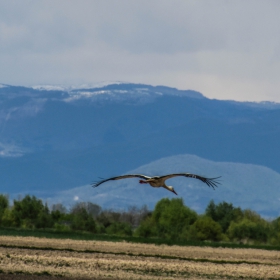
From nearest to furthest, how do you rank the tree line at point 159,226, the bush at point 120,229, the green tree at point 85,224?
the tree line at point 159,226
the bush at point 120,229
the green tree at point 85,224

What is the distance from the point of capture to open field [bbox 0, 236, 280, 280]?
33.9 metres

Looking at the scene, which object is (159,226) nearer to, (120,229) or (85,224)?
(120,229)

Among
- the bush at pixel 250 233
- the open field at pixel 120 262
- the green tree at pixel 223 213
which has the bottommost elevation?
the open field at pixel 120 262

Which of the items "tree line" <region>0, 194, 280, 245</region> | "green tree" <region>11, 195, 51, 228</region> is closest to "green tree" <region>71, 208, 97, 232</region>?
"tree line" <region>0, 194, 280, 245</region>

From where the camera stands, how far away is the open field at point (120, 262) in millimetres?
33906

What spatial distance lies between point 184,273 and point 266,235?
5432 cm

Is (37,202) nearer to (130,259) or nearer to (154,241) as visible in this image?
(154,241)

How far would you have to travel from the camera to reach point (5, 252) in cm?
4162

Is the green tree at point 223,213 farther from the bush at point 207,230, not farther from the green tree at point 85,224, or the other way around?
the green tree at point 85,224

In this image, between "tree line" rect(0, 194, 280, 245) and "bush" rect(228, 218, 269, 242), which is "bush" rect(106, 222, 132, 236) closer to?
"tree line" rect(0, 194, 280, 245)

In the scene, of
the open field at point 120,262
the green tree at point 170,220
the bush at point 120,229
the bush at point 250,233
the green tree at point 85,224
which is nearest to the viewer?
the open field at point 120,262

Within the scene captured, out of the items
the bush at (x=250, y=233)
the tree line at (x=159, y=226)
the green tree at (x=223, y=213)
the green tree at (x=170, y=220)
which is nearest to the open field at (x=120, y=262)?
the green tree at (x=170, y=220)

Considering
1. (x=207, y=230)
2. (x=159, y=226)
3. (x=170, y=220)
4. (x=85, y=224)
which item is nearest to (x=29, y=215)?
(x=85, y=224)

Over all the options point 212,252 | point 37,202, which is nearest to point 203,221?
point 37,202
